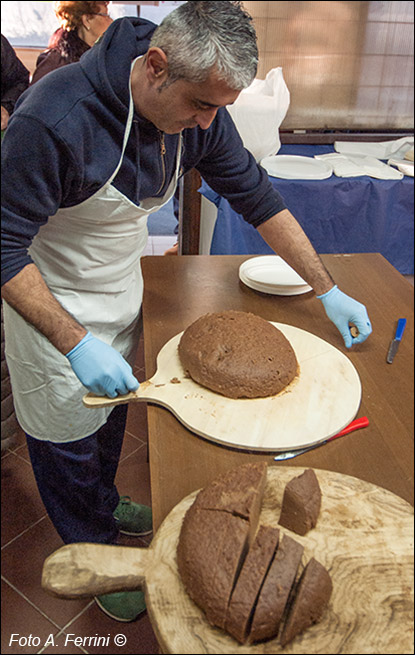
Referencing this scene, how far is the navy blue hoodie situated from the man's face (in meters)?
0.08

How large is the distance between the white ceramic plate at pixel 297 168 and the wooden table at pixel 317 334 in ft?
2.22

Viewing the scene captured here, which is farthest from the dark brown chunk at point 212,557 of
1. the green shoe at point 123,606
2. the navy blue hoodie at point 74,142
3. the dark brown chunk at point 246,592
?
the green shoe at point 123,606

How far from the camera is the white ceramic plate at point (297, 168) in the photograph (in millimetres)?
2199

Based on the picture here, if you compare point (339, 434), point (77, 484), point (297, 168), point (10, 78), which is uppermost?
point (10, 78)

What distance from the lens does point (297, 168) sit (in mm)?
2318

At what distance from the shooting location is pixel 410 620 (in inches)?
23.0

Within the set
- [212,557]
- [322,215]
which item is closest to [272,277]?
[322,215]

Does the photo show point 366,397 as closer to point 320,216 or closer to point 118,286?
point 118,286

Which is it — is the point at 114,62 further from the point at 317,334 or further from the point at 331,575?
the point at 331,575

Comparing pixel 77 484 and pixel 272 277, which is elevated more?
pixel 272 277

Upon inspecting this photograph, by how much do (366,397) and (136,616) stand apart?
2.91ft

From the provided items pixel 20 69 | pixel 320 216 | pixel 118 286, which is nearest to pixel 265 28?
pixel 118 286

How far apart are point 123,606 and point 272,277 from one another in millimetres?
1006

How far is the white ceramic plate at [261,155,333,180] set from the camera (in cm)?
220
